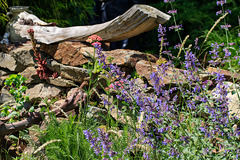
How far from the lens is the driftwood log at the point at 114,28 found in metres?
A: 3.85

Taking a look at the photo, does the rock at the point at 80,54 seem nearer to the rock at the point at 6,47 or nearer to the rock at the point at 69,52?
the rock at the point at 69,52

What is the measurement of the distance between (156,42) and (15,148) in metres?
3.62

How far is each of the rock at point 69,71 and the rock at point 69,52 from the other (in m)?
0.09

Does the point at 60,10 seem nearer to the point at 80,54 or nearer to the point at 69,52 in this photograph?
the point at 69,52

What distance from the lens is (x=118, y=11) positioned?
664 cm

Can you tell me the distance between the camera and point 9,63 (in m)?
4.66

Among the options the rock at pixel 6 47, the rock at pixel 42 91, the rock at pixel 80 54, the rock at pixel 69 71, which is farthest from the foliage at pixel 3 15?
the rock at pixel 42 91

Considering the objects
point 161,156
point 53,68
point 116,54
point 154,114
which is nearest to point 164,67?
point 154,114

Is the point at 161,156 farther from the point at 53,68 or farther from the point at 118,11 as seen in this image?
the point at 118,11

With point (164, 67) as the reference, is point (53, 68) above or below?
below

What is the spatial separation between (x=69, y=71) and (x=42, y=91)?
2.00ft

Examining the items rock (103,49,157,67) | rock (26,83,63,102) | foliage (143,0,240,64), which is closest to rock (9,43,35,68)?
rock (26,83,63,102)

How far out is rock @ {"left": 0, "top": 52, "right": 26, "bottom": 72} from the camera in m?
4.63

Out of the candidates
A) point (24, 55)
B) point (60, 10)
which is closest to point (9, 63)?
point (24, 55)
